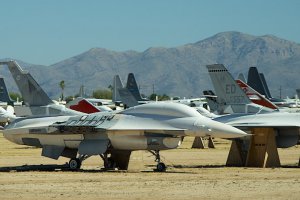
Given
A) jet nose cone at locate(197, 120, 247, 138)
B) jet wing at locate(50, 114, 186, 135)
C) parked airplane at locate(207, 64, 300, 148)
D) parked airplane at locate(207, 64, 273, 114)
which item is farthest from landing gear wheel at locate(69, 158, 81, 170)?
parked airplane at locate(207, 64, 273, 114)

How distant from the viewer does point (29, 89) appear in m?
33.8

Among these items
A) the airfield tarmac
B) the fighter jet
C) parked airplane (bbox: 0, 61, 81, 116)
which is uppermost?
parked airplane (bbox: 0, 61, 81, 116)

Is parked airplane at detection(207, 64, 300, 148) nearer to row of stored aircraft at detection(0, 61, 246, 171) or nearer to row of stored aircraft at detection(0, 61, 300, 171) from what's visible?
row of stored aircraft at detection(0, 61, 300, 171)

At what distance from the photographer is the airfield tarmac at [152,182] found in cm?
2086

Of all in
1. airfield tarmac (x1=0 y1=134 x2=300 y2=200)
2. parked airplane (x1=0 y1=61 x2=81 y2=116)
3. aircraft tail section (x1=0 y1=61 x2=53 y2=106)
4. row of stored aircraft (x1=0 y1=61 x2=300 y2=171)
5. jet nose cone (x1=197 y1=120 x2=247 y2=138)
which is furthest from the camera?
aircraft tail section (x1=0 y1=61 x2=53 y2=106)

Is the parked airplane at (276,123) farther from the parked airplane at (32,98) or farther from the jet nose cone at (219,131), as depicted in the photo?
the parked airplane at (32,98)

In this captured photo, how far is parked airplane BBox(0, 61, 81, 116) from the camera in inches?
1313

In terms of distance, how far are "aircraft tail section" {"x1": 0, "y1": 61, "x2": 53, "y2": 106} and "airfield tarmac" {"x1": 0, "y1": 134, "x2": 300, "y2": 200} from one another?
2675mm

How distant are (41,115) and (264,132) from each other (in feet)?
28.1

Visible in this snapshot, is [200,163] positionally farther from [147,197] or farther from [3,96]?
[3,96]

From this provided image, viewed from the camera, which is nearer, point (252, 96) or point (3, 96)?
point (252, 96)

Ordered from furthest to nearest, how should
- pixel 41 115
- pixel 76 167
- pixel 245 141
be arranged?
pixel 245 141 < pixel 41 115 < pixel 76 167

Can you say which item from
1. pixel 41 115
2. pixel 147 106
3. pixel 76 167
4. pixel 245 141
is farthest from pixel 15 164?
pixel 245 141

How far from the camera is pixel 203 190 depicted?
22.0 m
